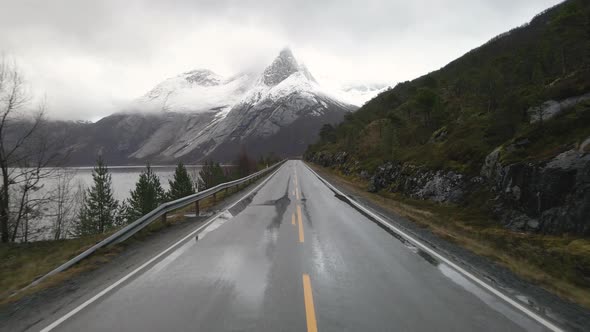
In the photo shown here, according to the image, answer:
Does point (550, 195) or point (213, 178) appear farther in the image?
point (213, 178)

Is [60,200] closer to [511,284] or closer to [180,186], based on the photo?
[511,284]

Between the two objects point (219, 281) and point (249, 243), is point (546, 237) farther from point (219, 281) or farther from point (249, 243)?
point (219, 281)

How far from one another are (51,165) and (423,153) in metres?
22.1

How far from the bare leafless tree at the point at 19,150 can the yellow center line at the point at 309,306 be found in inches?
493

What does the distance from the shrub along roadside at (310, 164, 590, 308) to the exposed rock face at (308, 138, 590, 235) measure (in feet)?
1.76

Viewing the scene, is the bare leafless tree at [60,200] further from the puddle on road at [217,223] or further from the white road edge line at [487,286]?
the white road edge line at [487,286]

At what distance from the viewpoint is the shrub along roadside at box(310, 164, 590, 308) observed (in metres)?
5.84

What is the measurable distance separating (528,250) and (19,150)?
63.3 feet

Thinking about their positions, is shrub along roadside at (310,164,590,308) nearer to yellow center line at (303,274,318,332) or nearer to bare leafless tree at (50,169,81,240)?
yellow center line at (303,274,318,332)

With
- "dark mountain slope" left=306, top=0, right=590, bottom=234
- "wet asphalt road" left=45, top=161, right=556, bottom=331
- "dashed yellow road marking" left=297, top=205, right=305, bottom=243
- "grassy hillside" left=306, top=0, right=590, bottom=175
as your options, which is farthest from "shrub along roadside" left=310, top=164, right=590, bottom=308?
"dashed yellow road marking" left=297, top=205, right=305, bottom=243

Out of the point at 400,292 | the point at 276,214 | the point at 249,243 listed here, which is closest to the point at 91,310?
the point at 249,243

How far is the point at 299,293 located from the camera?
491 centimetres

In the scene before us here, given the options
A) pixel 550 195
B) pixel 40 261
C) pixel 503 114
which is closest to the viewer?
pixel 40 261

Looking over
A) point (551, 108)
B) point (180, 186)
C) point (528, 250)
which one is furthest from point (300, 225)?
point (180, 186)
